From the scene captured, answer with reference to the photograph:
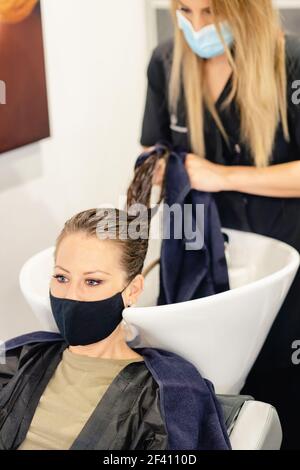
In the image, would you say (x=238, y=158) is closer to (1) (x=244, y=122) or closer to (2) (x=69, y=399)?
(1) (x=244, y=122)

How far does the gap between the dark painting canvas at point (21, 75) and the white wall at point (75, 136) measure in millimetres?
80

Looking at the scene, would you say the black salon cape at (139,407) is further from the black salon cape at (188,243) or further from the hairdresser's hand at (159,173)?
the hairdresser's hand at (159,173)

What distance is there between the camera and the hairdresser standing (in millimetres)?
1590

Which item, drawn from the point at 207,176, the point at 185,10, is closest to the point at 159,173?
the point at 207,176

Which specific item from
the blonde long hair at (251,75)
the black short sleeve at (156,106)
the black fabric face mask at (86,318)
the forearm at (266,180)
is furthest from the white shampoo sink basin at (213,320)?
the black short sleeve at (156,106)

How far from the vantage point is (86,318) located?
1.30m

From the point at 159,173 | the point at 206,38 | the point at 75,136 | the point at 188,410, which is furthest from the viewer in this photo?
the point at 75,136

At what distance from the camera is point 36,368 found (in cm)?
139

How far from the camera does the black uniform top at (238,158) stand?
172cm

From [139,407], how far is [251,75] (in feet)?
2.54

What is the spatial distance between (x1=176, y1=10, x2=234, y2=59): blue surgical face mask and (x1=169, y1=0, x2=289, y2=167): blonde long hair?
0.07 ft

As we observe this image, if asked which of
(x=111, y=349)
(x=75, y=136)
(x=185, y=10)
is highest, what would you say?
(x=185, y=10)

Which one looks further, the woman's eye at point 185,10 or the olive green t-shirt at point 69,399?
the woman's eye at point 185,10

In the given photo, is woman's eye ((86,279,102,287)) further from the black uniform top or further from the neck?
the black uniform top
